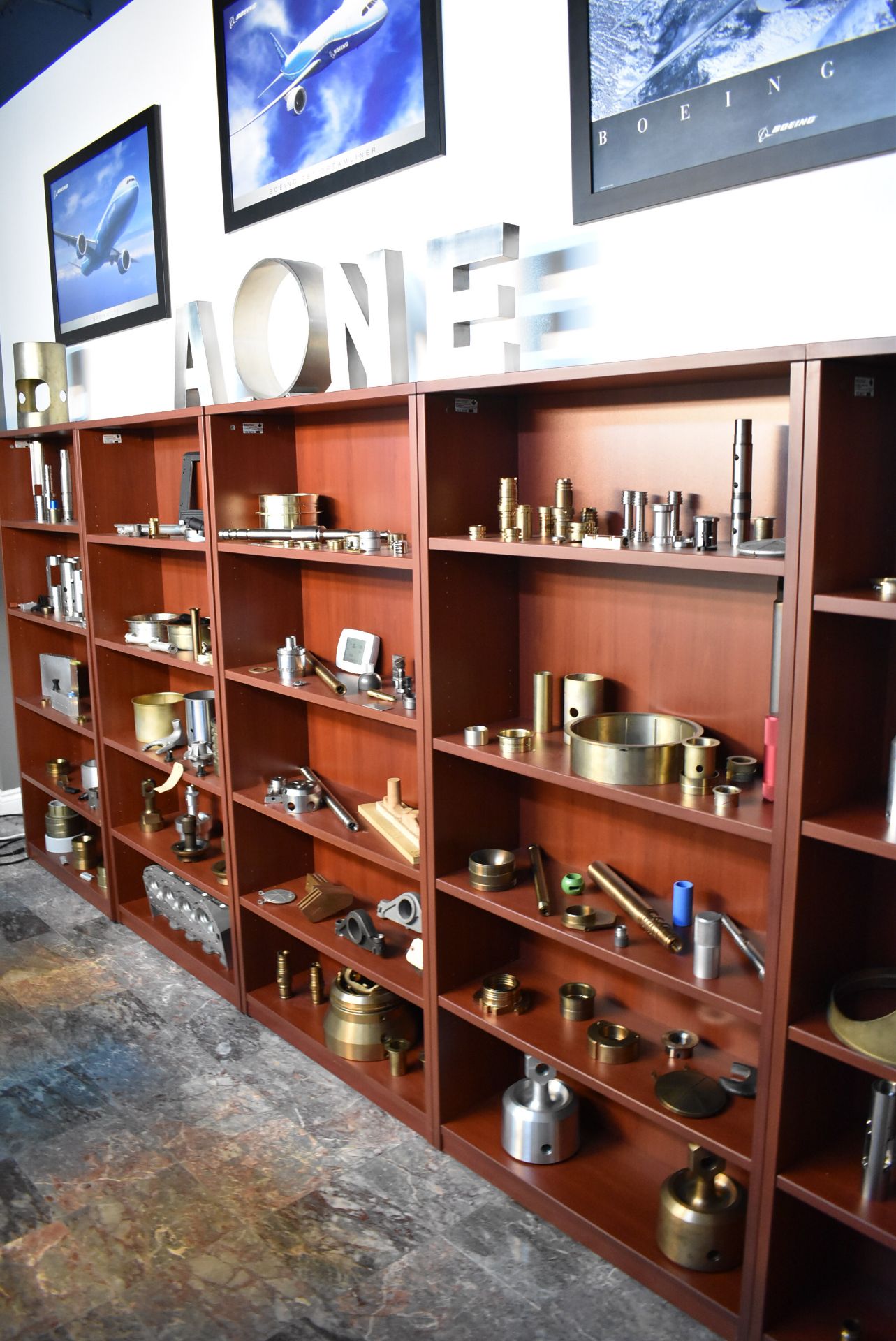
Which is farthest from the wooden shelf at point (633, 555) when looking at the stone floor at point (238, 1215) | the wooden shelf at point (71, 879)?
the wooden shelf at point (71, 879)

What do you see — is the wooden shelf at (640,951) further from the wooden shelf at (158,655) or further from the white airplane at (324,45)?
the white airplane at (324,45)

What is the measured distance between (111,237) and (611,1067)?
3469 millimetres

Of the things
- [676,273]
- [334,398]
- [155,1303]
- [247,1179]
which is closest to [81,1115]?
[247,1179]

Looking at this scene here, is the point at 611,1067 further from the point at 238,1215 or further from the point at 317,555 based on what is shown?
the point at 317,555

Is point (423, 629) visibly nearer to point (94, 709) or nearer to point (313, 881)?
point (313, 881)

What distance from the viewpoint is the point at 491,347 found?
229cm

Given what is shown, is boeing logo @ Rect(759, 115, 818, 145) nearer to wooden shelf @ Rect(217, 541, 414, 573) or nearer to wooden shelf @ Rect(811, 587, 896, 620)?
Answer: wooden shelf @ Rect(811, 587, 896, 620)

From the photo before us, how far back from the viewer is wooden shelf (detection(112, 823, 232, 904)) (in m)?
3.32

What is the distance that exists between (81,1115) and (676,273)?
2.54m

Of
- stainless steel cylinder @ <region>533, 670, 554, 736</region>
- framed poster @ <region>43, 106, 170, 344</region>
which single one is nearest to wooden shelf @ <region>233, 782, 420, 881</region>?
stainless steel cylinder @ <region>533, 670, 554, 736</region>

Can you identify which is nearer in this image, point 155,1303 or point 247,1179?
point 155,1303

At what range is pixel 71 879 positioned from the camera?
14.1 feet

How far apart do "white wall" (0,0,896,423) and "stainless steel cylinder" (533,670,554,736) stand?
71cm

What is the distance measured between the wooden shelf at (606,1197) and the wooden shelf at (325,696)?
3.34 ft
